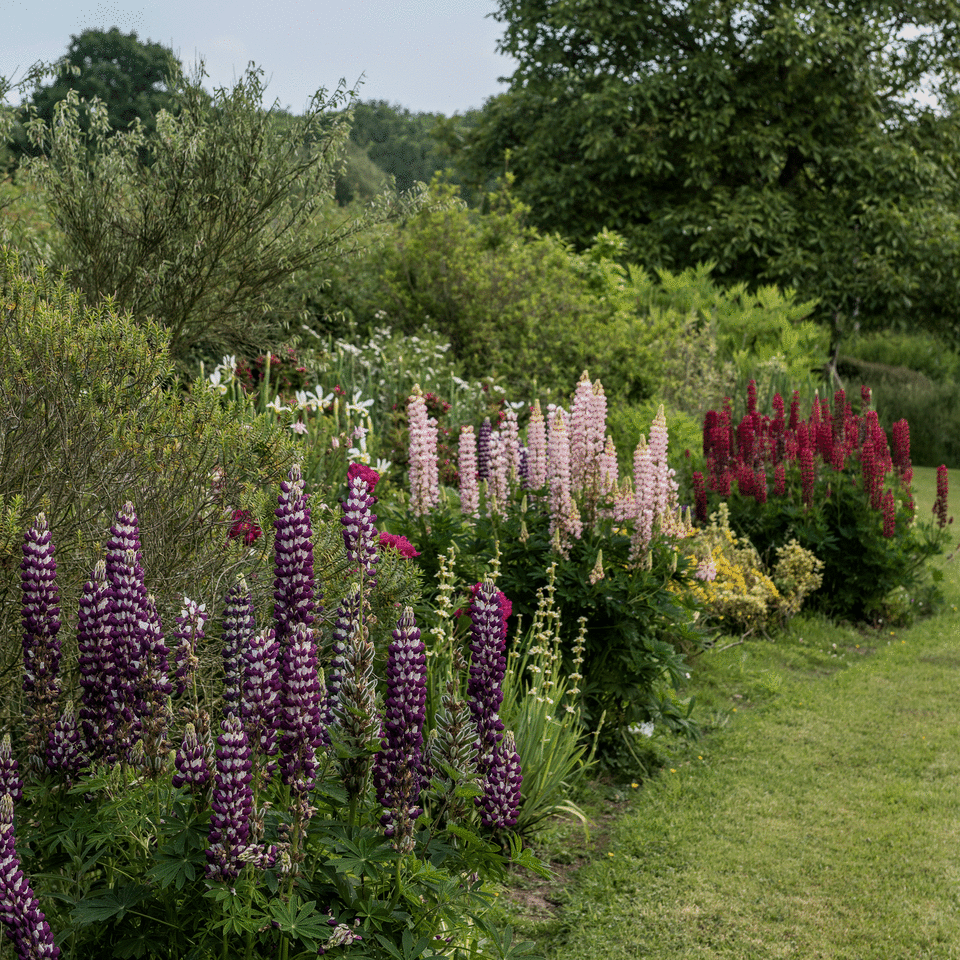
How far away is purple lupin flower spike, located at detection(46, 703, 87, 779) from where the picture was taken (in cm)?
232

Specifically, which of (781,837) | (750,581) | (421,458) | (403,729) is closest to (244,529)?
(421,458)

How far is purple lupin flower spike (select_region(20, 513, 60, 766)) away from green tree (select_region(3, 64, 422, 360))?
426 centimetres

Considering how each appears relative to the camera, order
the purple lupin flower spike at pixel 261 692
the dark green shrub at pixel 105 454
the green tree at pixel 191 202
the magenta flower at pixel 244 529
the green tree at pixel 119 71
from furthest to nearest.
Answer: the green tree at pixel 119 71 < the green tree at pixel 191 202 < the magenta flower at pixel 244 529 < the dark green shrub at pixel 105 454 < the purple lupin flower spike at pixel 261 692

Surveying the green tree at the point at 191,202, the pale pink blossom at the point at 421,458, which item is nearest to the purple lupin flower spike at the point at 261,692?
the pale pink blossom at the point at 421,458

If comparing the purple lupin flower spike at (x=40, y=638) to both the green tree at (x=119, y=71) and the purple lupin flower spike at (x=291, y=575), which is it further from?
the green tree at (x=119, y=71)

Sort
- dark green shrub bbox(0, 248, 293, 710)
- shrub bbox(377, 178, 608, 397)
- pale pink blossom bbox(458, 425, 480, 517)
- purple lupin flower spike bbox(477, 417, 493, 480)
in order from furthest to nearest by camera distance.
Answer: shrub bbox(377, 178, 608, 397) < purple lupin flower spike bbox(477, 417, 493, 480) < pale pink blossom bbox(458, 425, 480, 517) < dark green shrub bbox(0, 248, 293, 710)

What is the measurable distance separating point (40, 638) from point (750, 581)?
5871mm

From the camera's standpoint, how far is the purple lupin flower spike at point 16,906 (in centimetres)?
184

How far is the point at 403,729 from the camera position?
7.16 feet

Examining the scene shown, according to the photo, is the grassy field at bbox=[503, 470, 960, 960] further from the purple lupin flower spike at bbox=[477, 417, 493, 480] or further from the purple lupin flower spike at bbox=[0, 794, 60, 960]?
the purple lupin flower spike at bbox=[0, 794, 60, 960]

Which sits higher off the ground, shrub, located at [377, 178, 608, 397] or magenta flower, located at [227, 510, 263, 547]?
shrub, located at [377, 178, 608, 397]

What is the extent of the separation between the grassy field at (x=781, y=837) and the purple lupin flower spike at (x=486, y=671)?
1.46 metres

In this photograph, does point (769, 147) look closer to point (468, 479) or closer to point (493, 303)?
point (493, 303)

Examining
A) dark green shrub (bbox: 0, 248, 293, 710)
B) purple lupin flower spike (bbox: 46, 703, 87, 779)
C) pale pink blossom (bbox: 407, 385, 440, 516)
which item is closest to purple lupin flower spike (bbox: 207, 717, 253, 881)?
purple lupin flower spike (bbox: 46, 703, 87, 779)
